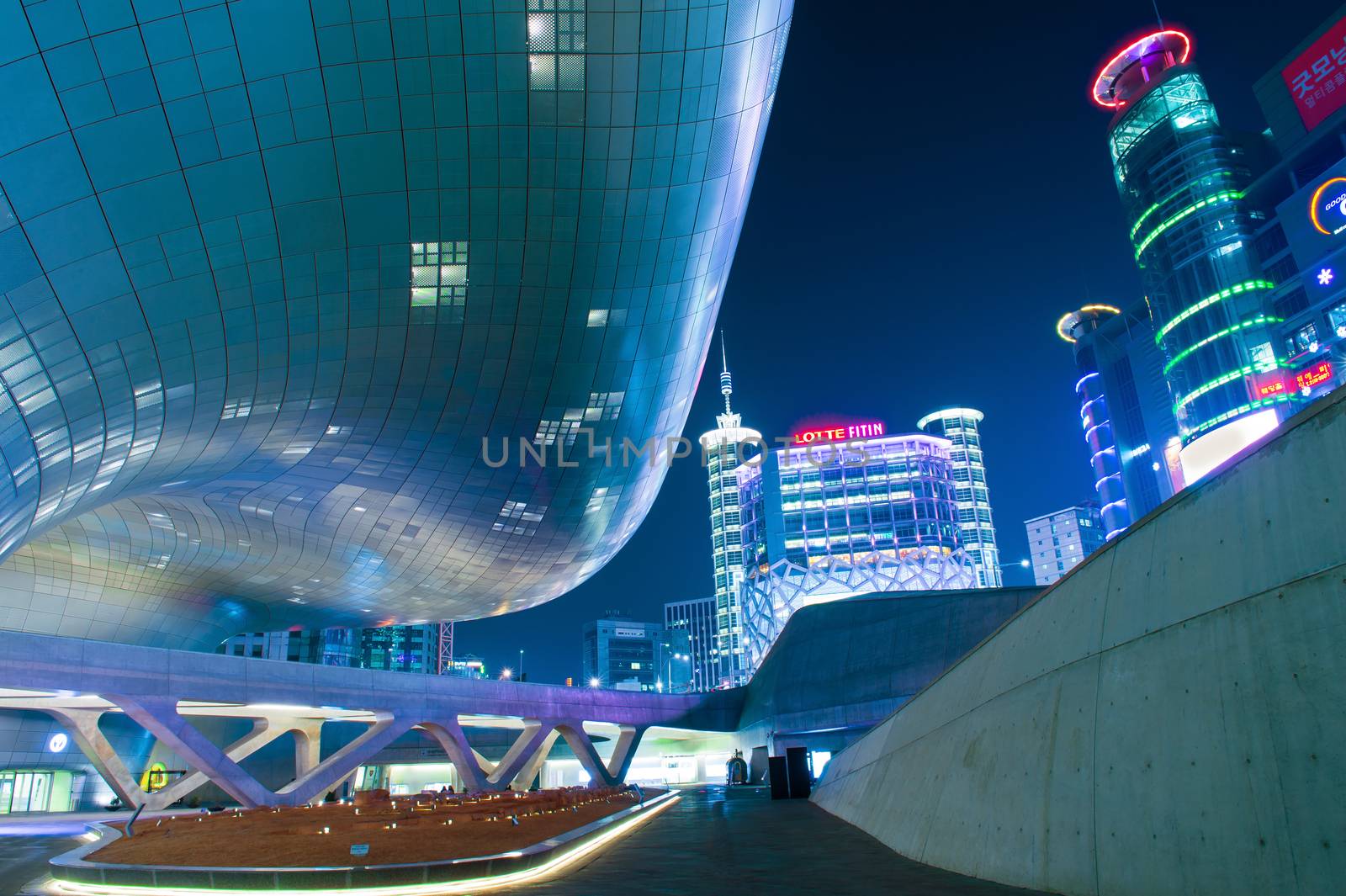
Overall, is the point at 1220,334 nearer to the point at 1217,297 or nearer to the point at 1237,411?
the point at 1217,297

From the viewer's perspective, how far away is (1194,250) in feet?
285

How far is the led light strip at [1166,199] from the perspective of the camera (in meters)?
86.3

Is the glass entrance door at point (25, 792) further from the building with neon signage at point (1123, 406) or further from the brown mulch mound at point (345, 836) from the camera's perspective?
the building with neon signage at point (1123, 406)

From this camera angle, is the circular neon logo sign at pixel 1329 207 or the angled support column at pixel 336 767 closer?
the angled support column at pixel 336 767

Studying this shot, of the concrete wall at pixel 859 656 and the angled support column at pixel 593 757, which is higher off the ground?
the concrete wall at pixel 859 656

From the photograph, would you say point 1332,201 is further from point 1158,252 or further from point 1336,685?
point 1336,685

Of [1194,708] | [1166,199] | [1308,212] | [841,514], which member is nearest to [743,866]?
[1194,708]

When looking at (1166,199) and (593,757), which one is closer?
(593,757)

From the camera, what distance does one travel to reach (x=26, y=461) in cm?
1816

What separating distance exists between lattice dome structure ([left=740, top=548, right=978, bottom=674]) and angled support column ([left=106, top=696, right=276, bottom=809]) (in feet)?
257

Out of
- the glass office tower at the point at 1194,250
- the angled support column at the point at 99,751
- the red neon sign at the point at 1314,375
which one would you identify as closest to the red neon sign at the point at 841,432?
the glass office tower at the point at 1194,250

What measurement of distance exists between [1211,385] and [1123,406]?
40.1 metres

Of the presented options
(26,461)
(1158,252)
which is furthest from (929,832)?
(1158,252)

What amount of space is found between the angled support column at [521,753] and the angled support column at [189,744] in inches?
605
